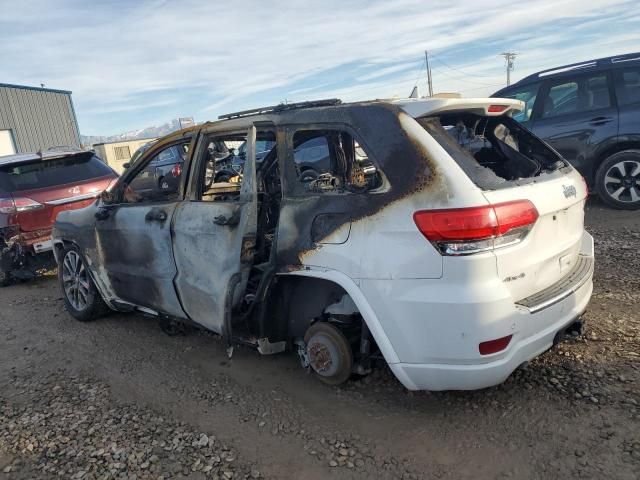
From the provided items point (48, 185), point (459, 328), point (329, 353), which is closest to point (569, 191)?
point (459, 328)

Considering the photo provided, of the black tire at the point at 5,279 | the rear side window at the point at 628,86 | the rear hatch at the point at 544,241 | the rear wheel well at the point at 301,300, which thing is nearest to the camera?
the rear hatch at the point at 544,241

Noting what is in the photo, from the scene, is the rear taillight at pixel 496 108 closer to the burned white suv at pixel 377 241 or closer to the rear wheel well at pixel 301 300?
the burned white suv at pixel 377 241

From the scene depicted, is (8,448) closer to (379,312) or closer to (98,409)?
(98,409)

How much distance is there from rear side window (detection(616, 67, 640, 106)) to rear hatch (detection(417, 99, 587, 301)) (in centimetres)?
420

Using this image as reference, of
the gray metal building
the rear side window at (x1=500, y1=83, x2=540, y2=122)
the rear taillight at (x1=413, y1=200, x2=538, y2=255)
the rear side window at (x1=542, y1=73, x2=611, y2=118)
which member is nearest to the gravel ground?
the rear taillight at (x1=413, y1=200, x2=538, y2=255)

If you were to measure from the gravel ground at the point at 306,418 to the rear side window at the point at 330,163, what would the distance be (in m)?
1.32

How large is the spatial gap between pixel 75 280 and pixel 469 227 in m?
4.17

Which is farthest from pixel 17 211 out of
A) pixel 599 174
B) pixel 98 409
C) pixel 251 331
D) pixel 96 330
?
pixel 599 174

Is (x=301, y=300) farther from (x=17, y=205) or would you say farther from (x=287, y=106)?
(x=17, y=205)

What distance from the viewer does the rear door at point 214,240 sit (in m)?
3.32

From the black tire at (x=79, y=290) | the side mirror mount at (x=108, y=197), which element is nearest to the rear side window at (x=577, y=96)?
the side mirror mount at (x=108, y=197)

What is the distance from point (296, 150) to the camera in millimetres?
3271

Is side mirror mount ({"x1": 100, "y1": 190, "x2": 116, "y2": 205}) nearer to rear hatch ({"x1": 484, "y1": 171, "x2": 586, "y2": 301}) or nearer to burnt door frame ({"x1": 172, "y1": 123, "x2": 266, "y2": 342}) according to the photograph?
burnt door frame ({"x1": 172, "y1": 123, "x2": 266, "y2": 342})

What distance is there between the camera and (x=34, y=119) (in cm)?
2786
